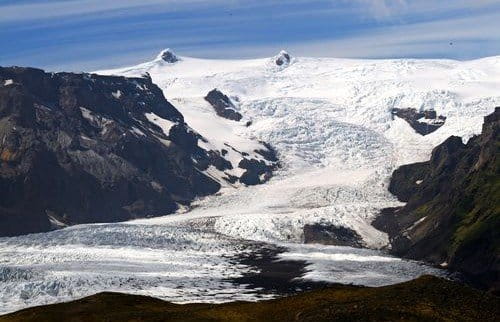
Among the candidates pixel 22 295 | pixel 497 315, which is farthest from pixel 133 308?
pixel 22 295

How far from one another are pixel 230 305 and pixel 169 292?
7047 cm

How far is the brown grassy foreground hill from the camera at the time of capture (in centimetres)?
8306

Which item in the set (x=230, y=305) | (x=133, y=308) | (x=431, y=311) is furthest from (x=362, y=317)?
(x=133, y=308)

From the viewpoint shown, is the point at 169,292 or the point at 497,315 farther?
the point at 169,292

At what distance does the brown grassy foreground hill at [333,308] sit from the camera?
8306 cm

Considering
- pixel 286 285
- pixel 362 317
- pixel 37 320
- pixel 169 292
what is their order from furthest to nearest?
pixel 286 285, pixel 169 292, pixel 37 320, pixel 362 317

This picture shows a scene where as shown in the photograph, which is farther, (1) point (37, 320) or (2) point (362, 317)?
(1) point (37, 320)

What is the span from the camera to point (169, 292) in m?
168

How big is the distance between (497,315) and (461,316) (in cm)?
364

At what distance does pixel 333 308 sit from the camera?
84.6 meters

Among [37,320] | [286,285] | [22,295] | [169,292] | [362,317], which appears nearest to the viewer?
[362,317]

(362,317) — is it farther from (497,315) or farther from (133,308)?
(133,308)

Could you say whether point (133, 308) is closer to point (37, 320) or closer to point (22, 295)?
point (37, 320)

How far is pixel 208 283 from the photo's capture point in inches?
7210
